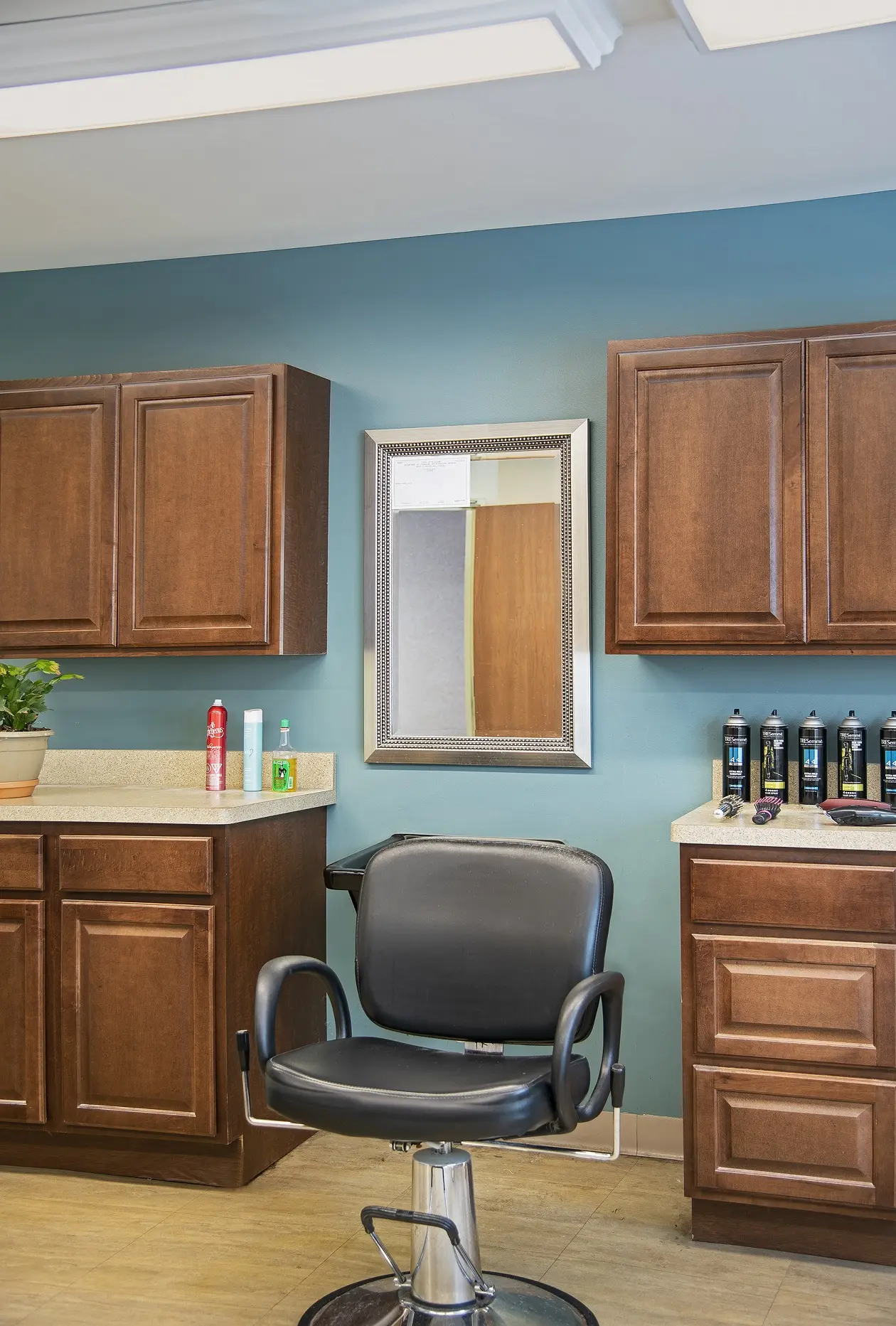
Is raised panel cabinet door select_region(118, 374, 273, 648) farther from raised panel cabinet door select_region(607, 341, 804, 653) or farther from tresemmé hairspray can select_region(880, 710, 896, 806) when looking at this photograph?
tresemmé hairspray can select_region(880, 710, 896, 806)

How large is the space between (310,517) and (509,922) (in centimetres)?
159

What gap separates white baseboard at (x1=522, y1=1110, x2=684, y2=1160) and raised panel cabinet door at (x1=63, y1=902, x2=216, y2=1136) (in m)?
0.98

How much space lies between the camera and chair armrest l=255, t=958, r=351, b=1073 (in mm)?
2340

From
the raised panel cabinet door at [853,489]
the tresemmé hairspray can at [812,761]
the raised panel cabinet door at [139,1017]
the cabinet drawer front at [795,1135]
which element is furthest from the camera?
the tresemmé hairspray can at [812,761]

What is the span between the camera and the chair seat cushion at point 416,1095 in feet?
Result: 6.88

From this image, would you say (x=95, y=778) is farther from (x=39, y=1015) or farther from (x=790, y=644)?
(x=790, y=644)

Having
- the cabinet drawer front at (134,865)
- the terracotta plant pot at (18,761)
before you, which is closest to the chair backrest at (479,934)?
the cabinet drawer front at (134,865)

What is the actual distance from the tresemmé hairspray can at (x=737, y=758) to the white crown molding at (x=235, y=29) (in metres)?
1.63

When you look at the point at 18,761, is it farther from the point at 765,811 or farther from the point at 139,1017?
the point at 765,811

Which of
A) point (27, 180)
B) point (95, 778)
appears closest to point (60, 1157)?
point (95, 778)

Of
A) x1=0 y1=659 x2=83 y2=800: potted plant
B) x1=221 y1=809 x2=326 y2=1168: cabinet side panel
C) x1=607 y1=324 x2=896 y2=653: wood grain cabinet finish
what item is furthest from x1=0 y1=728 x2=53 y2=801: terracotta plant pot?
x1=607 y1=324 x2=896 y2=653: wood grain cabinet finish

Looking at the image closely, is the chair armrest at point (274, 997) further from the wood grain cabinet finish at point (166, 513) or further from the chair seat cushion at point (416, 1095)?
the wood grain cabinet finish at point (166, 513)

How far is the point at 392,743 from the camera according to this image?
368 cm

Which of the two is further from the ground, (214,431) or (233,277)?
(233,277)
